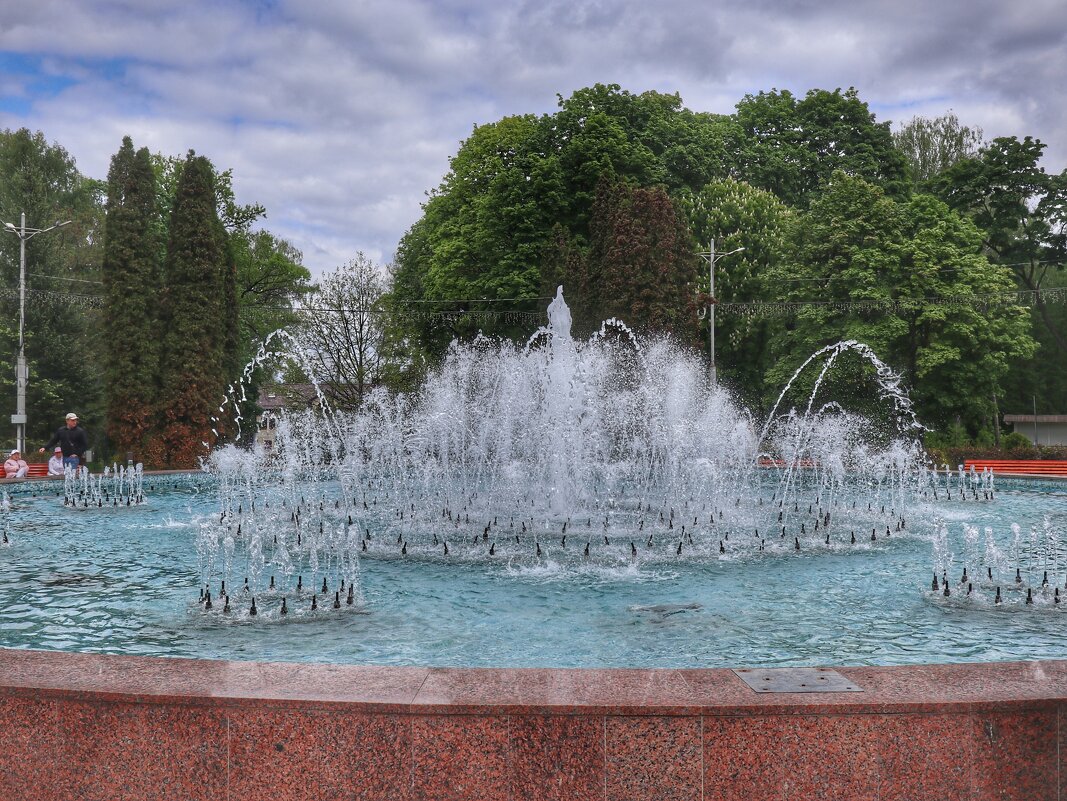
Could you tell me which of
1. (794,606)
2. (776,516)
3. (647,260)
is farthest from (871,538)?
(647,260)

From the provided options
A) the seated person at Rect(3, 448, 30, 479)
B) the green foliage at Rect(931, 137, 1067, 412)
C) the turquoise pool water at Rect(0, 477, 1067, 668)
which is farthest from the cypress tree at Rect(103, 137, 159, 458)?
the green foliage at Rect(931, 137, 1067, 412)

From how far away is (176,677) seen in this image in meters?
4.52

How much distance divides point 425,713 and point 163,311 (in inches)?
1183

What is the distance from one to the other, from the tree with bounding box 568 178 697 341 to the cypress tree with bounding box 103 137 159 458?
14.7 metres

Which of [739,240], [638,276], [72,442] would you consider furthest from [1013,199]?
[72,442]

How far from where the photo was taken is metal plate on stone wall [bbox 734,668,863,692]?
14.4 ft

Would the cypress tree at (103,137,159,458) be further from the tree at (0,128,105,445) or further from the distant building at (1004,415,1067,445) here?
the distant building at (1004,415,1067,445)

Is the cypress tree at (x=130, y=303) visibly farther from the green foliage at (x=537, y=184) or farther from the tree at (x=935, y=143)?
the tree at (x=935, y=143)

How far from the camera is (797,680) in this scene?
14.9 ft

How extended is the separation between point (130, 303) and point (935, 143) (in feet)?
136

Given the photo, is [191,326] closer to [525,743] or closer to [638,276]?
[638,276]

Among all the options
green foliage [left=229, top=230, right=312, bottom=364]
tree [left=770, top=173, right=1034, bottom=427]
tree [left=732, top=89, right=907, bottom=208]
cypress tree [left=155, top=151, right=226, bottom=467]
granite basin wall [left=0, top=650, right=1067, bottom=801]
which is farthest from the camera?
green foliage [left=229, top=230, right=312, bottom=364]

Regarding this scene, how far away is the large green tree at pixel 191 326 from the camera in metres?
30.1

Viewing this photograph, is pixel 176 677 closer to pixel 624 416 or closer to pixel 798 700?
pixel 798 700
